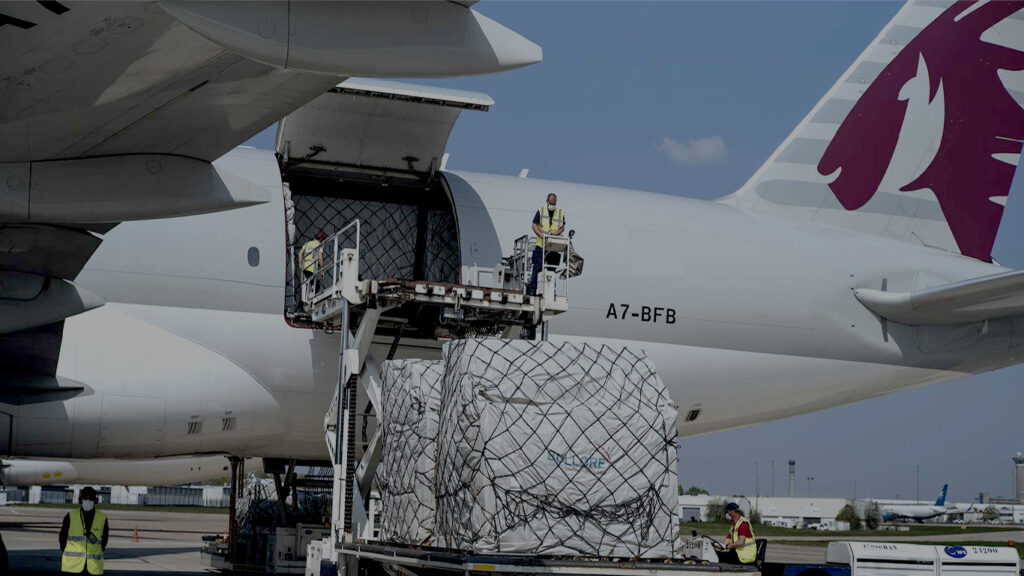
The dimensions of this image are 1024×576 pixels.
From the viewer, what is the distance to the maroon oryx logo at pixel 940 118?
2116 cm

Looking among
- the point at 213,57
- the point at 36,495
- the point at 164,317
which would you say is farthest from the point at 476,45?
the point at 36,495

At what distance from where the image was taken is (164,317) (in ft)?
52.7

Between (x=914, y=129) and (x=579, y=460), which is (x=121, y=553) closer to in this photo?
(x=579, y=460)

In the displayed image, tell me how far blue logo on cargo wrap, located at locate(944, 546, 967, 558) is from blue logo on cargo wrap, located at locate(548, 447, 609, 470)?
21.8ft

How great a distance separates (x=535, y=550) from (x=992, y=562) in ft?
25.7

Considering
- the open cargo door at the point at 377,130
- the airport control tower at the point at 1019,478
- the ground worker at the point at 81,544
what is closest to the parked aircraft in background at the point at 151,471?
the open cargo door at the point at 377,130

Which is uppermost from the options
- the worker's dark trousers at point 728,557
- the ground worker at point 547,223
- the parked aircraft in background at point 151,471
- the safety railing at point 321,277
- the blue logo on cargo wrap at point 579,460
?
the ground worker at point 547,223

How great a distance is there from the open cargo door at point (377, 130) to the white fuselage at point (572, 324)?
2.47 ft

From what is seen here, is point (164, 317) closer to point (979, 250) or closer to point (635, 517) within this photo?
point (635, 517)

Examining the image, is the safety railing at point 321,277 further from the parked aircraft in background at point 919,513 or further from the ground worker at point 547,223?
the parked aircraft in background at point 919,513

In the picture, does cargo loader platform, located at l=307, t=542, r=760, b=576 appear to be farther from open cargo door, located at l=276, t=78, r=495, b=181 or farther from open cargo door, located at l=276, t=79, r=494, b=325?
open cargo door, located at l=276, t=78, r=495, b=181

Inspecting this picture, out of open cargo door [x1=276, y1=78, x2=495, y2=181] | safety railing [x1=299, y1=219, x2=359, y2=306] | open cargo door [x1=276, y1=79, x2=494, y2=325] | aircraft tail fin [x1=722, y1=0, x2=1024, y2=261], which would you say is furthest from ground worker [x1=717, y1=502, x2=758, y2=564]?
aircraft tail fin [x1=722, y1=0, x2=1024, y2=261]

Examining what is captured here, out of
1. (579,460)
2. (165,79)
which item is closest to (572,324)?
(579,460)

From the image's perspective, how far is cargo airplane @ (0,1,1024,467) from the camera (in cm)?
1580
